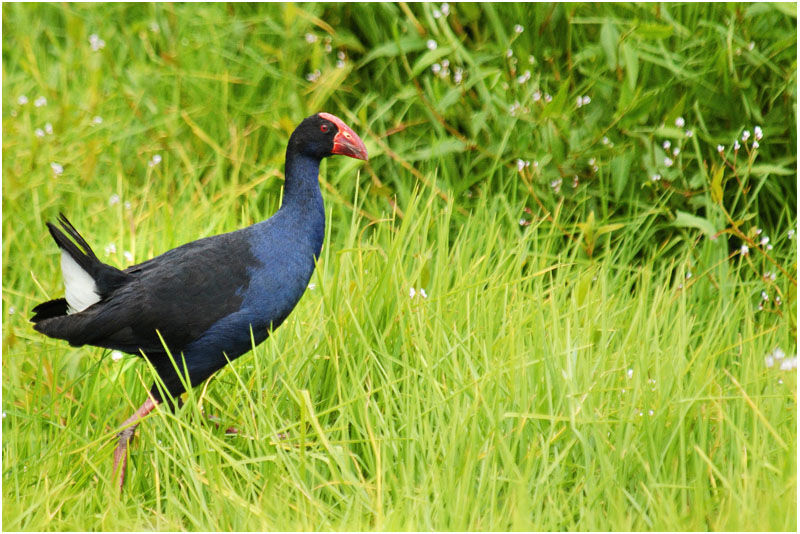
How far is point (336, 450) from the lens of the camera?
2529mm

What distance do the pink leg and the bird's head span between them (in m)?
0.94

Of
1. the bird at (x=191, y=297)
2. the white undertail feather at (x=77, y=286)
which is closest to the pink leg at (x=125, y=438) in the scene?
the bird at (x=191, y=297)

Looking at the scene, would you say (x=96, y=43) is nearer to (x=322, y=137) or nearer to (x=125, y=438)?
(x=322, y=137)

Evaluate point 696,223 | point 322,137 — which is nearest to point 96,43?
point 322,137

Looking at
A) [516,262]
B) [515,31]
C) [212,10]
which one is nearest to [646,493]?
[516,262]

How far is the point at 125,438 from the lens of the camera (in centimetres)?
279

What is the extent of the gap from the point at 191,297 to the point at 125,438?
18.3 inches

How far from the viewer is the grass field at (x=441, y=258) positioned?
2.46 m

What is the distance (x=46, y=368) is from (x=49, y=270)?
908 mm

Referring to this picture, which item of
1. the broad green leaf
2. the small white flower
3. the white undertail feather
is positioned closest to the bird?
the white undertail feather

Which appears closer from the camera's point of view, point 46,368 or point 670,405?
point 670,405

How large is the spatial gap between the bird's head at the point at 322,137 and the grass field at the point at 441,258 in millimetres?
306

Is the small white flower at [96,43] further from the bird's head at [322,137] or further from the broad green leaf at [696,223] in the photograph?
the broad green leaf at [696,223]

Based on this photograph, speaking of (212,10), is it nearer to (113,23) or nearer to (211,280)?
(113,23)
